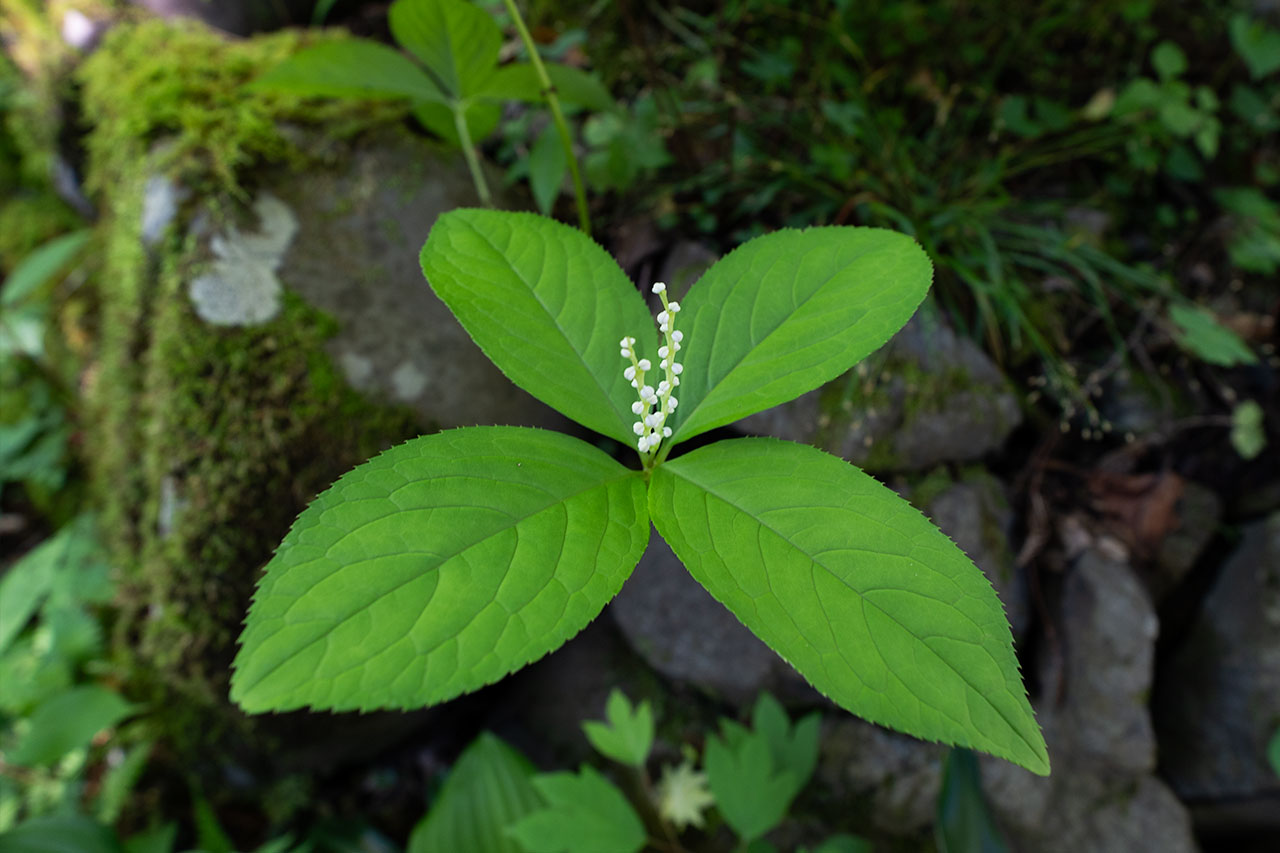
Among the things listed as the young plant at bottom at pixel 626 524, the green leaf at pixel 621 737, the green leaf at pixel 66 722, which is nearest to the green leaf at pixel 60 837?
the green leaf at pixel 66 722

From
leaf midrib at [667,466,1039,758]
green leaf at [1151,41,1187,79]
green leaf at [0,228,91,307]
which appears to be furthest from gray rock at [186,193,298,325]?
green leaf at [1151,41,1187,79]

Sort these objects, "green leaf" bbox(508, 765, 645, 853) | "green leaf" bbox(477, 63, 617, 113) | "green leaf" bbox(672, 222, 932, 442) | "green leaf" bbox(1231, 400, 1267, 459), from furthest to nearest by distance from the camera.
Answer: "green leaf" bbox(1231, 400, 1267, 459) → "green leaf" bbox(477, 63, 617, 113) → "green leaf" bbox(508, 765, 645, 853) → "green leaf" bbox(672, 222, 932, 442)

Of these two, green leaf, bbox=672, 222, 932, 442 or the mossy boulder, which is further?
the mossy boulder

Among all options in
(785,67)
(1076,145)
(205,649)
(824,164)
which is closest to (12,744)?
(205,649)

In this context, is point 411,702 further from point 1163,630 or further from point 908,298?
point 1163,630

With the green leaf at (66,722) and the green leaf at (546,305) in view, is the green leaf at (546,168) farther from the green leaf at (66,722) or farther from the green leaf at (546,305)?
the green leaf at (66,722)

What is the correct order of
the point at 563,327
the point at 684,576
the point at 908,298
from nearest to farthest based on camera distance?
the point at 908,298, the point at 563,327, the point at 684,576

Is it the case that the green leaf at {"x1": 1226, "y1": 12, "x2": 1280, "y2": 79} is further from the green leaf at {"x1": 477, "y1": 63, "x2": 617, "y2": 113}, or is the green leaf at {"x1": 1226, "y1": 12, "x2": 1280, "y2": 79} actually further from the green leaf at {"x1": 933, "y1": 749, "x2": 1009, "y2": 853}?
the green leaf at {"x1": 933, "y1": 749, "x2": 1009, "y2": 853}
